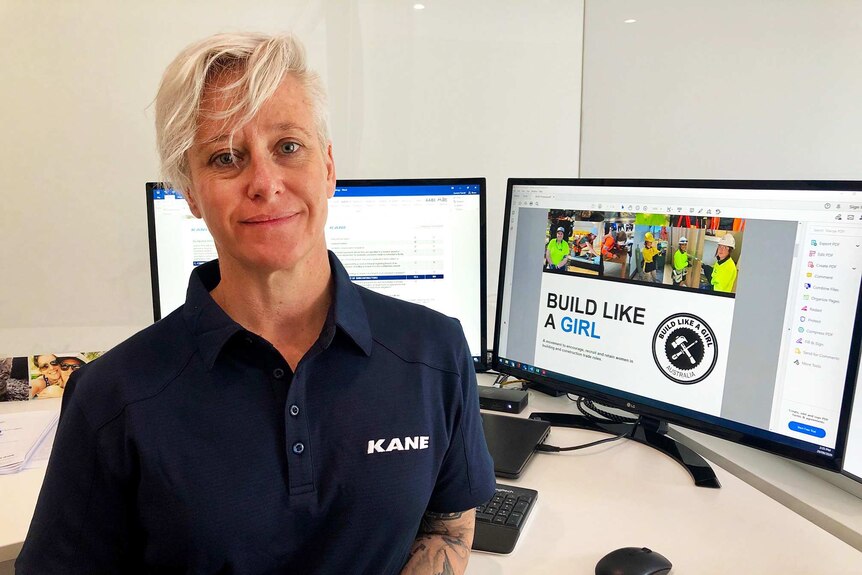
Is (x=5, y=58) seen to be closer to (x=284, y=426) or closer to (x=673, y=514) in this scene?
(x=284, y=426)

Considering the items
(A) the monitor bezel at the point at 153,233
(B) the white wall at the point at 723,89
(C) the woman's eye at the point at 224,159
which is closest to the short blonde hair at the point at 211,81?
(C) the woman's eye at the point at 224,159

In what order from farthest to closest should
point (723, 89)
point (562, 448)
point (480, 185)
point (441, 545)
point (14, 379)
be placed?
point (723, 89) < point (14, 379) < point (480, 185) < point (562, 448) < point (441, 545)

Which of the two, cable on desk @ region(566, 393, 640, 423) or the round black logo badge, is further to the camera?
cable on desk @ region(566, 393, 640, 423)

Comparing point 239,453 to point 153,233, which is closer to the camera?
point 239,453

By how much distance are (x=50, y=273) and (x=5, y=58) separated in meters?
0.53

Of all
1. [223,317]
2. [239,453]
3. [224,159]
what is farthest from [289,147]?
[239,453]

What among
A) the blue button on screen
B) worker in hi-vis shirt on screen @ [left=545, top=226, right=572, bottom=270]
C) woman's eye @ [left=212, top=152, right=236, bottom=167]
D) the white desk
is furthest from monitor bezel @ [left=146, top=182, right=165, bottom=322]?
the blue button on screen

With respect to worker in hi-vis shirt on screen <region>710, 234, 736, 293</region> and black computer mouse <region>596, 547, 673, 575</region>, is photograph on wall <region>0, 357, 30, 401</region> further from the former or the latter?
worker in hi-vis shirt on screen <region>710, 234, 736, 293</region>

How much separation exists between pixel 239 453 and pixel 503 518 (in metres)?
0.45

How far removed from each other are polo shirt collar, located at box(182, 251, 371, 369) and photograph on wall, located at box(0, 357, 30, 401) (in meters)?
0.94

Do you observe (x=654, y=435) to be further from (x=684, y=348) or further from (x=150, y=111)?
(x=150, y=111)

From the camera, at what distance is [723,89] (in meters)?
1.81

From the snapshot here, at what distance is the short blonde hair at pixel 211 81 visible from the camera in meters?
0.81

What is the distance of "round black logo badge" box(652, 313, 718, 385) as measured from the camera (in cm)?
114
